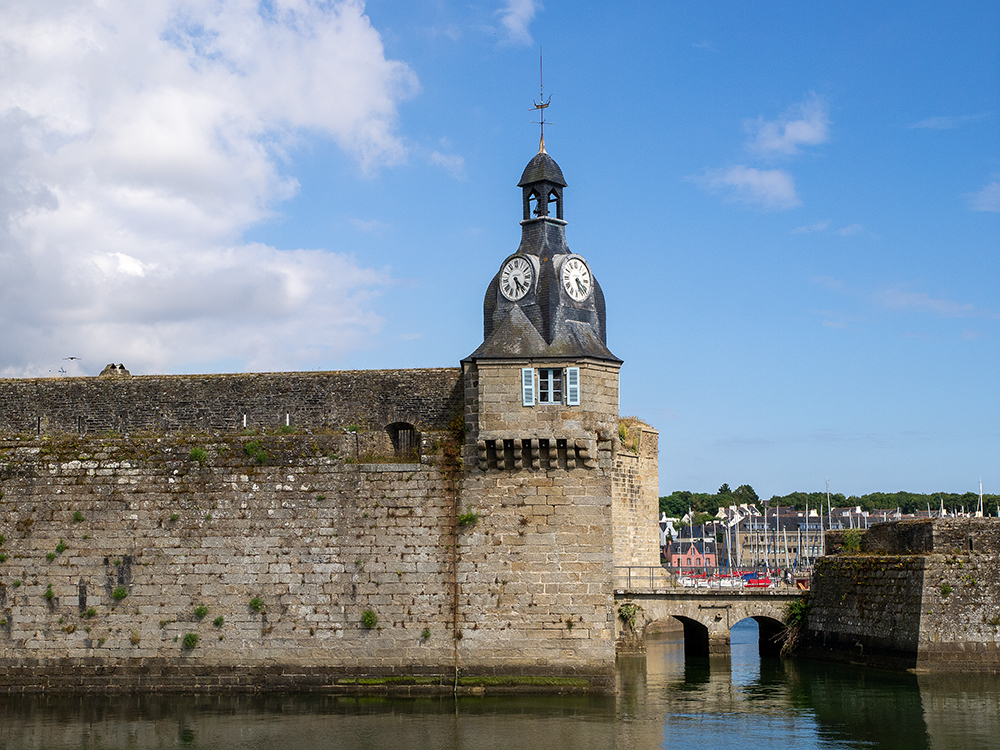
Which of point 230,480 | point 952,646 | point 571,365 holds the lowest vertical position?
point 952,646

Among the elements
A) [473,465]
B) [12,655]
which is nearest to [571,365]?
[473,465]

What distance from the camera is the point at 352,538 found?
23.4m

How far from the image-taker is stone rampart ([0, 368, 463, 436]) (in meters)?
30.0

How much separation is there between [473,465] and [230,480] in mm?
5637

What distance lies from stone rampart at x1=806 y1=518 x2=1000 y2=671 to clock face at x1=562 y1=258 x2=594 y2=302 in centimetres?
1180

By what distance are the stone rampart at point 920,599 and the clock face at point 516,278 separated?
42.9 feet

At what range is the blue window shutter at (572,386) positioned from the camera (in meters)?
23.4

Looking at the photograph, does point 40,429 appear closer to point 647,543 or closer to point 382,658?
point 382,658

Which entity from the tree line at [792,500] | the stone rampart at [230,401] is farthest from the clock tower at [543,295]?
the tree line at [792,500]

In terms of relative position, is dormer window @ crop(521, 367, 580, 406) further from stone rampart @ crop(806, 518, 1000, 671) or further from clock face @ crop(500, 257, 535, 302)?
stone rampart @ crop(806, 518, 1000, 671)

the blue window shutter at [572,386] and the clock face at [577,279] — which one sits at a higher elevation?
the clock face at [577,279]

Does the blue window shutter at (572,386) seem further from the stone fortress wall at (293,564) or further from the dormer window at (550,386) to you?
the stone fortress wall at (293,564)

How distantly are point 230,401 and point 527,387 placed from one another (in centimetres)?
1088

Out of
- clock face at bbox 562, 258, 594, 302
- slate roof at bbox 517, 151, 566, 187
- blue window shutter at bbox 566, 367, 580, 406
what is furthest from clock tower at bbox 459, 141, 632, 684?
slate roof at bbox 517, 151, 566, 187
